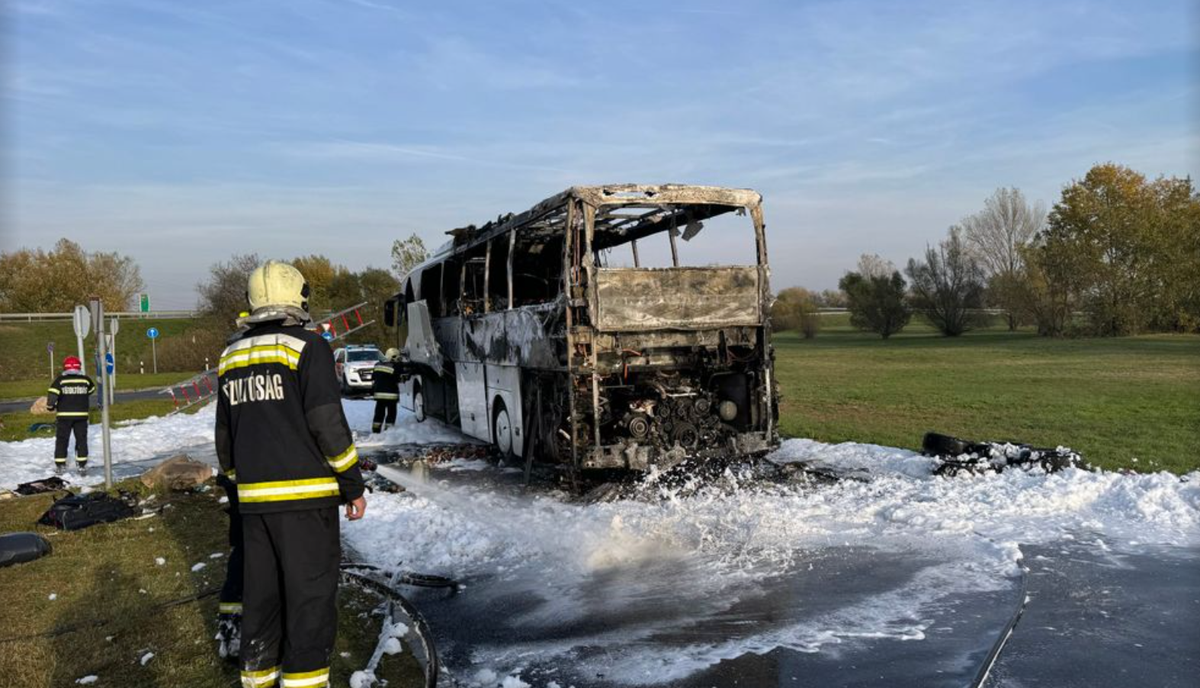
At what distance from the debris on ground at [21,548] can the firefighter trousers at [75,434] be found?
5964 mm

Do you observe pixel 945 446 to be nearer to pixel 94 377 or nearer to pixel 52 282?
pixel 94 377

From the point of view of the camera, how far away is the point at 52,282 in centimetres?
6194

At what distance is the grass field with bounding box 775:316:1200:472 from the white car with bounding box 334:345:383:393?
13.0 meters

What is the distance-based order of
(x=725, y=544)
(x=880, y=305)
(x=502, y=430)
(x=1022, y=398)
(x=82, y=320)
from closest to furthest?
(x=725, y=544) < (x=502, y=430) < (x=82, y=320) < (x=1022, y=398) < (x=880, y=305)

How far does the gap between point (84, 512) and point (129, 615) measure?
11.9 feet

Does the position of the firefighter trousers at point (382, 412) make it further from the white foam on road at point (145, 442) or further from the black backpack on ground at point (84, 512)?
the black backpack on ground at point (84, 512)

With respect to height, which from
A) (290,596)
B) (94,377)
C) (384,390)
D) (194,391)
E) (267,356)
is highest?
(267,356)

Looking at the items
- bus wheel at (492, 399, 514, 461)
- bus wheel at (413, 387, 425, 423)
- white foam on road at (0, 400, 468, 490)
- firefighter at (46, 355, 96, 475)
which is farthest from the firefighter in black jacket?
bus wheel at (413, 387, 425, 423)

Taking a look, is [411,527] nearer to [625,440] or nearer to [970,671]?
[625,440]

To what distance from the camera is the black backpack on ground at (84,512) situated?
28.2 feet

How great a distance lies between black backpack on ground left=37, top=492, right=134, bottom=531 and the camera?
861 centimetres

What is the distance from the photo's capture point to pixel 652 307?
9461mm

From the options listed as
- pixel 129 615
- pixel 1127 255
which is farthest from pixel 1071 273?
pixel 129 615

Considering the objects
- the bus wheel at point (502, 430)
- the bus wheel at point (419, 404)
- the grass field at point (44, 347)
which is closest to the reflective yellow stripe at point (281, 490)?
the bus wheel at point (502, 430)
